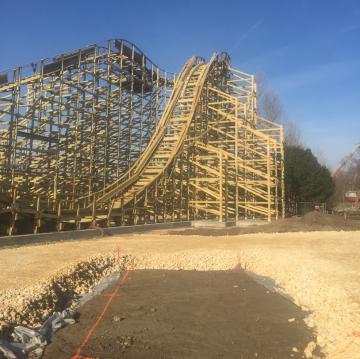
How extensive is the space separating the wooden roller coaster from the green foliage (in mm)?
5831

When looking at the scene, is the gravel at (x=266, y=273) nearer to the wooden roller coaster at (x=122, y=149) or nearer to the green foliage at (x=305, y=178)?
the wooden roller coaster at (x=122, y=149)

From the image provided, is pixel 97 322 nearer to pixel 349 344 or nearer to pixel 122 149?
pixel 349 344

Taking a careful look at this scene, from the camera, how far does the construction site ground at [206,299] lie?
5.02 m

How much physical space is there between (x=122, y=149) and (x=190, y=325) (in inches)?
743

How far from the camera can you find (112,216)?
18.0m

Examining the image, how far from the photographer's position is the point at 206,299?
23.6 ft

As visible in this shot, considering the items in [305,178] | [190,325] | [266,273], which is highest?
[305,178]

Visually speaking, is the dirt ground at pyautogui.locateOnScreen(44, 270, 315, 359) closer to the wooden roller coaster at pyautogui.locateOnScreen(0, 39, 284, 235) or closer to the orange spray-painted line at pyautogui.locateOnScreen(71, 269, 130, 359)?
the orange spray-painted line at pyautogui.locateOnScreen(71, 269, 130, 359)

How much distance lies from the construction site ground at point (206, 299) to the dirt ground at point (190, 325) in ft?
0.04


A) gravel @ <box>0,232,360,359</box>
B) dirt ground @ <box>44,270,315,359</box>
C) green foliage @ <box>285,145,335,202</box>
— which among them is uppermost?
green foliage @ <box>285,145,335,202</box>

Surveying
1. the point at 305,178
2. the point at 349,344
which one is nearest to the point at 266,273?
the point at 349,344

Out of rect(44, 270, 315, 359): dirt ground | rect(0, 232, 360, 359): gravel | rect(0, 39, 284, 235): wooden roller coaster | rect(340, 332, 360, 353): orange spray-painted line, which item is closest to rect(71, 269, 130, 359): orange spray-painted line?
rect(44, 270, 315, 359): dirt ground

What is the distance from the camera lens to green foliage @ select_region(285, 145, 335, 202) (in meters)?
31.8

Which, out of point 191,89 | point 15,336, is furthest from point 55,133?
point 15,336
